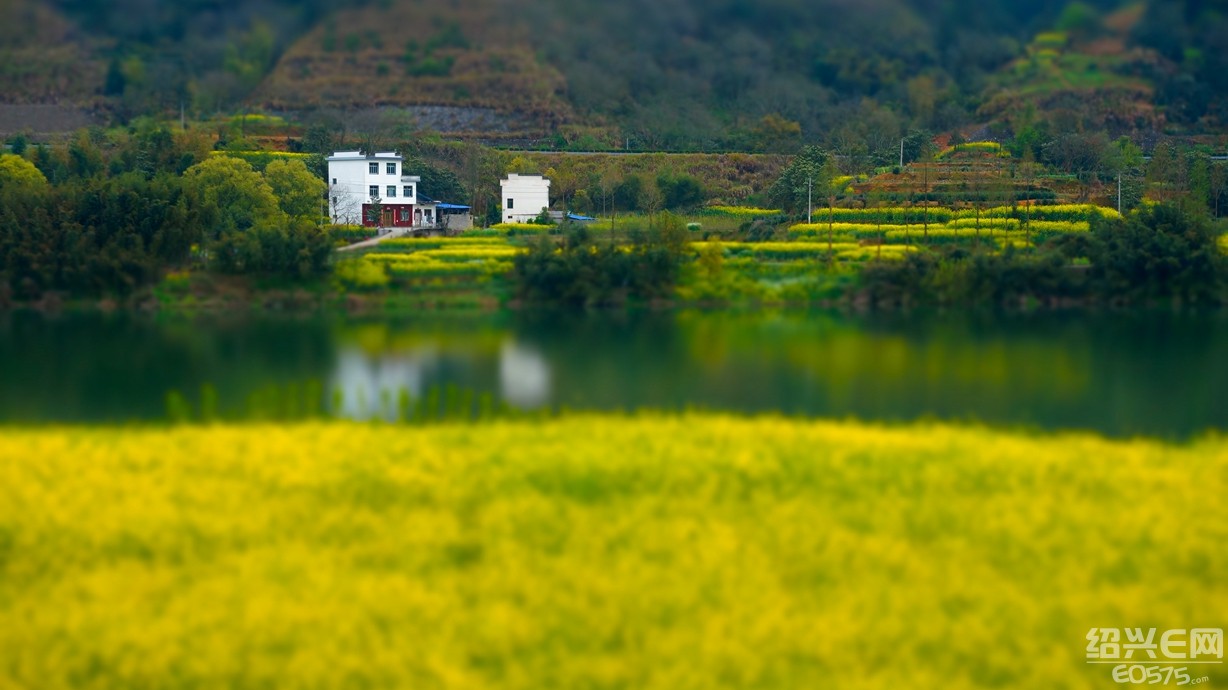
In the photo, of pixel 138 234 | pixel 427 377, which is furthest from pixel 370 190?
pixel 427 377

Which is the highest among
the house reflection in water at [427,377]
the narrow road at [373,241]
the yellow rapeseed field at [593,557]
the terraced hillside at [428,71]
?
the terraced hillside at [428,71]

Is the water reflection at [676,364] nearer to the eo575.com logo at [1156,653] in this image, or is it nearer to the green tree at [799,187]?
the eo575.com logo at [1156,653]

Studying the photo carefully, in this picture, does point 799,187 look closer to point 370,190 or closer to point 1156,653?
point 370,190

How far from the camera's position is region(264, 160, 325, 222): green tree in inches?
1013

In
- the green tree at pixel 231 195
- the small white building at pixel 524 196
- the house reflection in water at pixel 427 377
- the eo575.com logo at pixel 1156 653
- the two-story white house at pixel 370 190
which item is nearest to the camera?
the eo575.com logo at pixel 1156 653

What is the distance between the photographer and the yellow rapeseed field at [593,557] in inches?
318

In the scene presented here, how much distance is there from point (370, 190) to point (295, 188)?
1941 millimetres

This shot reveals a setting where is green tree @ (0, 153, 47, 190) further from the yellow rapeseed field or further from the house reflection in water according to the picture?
the yellow rapeseed field

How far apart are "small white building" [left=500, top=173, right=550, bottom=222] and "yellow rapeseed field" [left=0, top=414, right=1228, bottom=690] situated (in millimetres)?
17330

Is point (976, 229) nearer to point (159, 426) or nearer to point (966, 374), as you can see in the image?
point (966, 374)

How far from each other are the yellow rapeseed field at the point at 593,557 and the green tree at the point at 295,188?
1492 cm

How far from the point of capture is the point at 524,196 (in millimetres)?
28375

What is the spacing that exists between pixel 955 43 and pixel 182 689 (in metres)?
37.4

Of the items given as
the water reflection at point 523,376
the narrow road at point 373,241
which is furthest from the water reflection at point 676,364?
the narrow road at point 373,241
